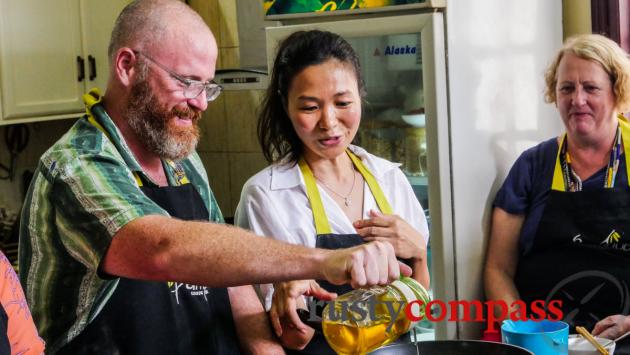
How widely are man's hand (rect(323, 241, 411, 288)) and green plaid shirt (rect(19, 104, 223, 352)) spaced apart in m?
0.30

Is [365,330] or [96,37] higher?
[96,37]

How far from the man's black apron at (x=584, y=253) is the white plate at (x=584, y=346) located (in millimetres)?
816

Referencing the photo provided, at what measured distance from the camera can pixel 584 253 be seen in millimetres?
2523

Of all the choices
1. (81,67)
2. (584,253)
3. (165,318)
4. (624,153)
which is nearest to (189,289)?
(165,318)

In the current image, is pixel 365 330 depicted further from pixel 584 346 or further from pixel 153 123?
pixel 153 123

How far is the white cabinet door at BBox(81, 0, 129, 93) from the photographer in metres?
3.54

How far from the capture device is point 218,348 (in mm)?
1765

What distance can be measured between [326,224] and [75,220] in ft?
2.27

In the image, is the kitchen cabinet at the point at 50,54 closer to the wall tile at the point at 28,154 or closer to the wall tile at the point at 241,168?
the wall tile at the point at 28,154

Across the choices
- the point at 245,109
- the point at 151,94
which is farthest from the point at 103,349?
the point at 245,109

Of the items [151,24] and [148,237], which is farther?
[151,24]

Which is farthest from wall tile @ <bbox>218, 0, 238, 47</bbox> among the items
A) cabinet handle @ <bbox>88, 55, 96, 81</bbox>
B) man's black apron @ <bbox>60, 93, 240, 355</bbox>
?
man's black apron @ <bbox>60, 93, 240, 355</bbox>

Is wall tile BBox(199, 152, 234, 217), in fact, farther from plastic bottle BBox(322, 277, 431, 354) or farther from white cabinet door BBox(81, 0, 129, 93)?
plastic bottle BBox(322, 277, 431, 354)

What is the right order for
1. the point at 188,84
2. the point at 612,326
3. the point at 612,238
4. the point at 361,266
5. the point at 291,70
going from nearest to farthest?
1. the point at 361,266
2. the point at 188,84
3. the point at 291,70
4. the point at 612,326
5. the point at 612,238
